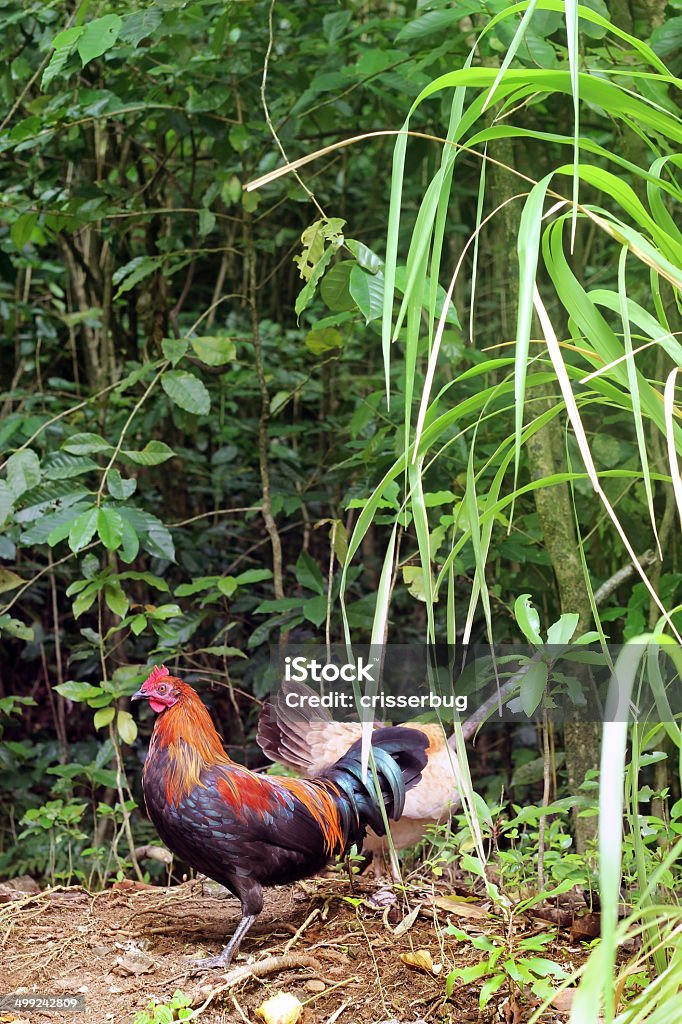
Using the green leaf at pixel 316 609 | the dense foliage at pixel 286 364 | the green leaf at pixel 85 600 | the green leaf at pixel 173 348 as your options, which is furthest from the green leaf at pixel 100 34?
the green leaf at pixel 316 609

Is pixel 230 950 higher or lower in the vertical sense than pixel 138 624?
lower

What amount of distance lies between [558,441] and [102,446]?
1093mm

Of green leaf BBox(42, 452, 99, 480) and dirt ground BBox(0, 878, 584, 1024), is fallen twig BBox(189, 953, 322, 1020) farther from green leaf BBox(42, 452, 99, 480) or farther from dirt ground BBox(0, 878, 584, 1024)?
green leaf BBox(42, 452, 99, 480)

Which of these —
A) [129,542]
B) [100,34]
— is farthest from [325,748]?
[100,34]

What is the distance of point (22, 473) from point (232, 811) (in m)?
0.90

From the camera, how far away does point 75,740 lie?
10.5 ft

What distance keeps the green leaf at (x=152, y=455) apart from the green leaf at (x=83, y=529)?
0.72 ft

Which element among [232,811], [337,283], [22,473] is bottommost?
[232,811]

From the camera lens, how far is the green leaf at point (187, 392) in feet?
7.12

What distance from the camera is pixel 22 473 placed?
206 cm

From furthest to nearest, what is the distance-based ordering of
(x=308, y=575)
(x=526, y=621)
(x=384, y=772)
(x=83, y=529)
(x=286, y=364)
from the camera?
(x=286, y=364) < (x=308, y=575) < (x=83, y=529) < (x=384, y=772) < (x=526, y=621)

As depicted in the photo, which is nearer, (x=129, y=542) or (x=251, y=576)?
(x=129, y=542)

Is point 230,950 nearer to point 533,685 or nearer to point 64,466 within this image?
point 533,685

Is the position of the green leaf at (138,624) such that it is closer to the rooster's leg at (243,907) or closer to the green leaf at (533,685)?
the rooster's leg at (243,907)
